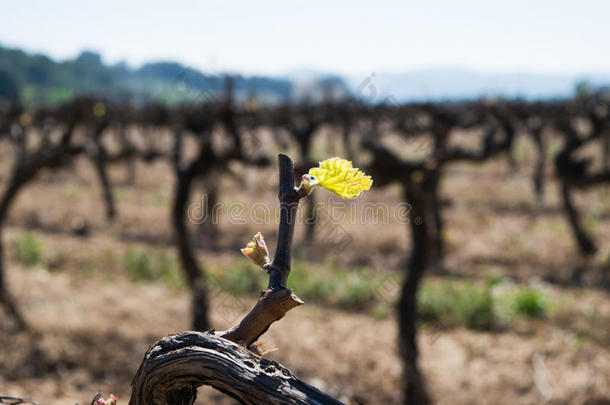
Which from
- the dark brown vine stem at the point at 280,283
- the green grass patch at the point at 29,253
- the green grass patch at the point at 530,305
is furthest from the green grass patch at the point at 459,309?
the green grass patch at the point at 29,253

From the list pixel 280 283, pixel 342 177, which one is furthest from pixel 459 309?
pixel 342 177

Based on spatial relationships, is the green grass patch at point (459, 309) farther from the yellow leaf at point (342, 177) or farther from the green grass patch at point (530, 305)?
the yellow leaf at point (342, 177)

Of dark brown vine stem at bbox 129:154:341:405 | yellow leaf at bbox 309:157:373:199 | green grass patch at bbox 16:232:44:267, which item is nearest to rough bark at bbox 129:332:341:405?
dark brown vine stem at bbox 129:154:341:405

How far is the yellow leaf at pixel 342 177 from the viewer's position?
0.93m

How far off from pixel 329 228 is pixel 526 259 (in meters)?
4.22

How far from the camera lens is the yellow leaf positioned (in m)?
0.93

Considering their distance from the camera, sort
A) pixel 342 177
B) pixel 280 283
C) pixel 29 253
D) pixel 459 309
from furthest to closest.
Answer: pixel 29 253, pixel 459 309, pixel 280 283, pixel 342 177

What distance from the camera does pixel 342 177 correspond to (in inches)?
37.3

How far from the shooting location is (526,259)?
10.1 metres

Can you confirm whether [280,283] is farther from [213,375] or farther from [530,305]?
[530,305]

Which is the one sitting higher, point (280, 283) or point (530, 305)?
point (280, 283)

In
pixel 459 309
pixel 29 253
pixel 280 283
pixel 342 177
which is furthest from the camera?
pixel 29 253

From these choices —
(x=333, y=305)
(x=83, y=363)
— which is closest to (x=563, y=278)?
(x=333, y=305)

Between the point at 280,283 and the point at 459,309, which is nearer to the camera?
the point at 280,283
